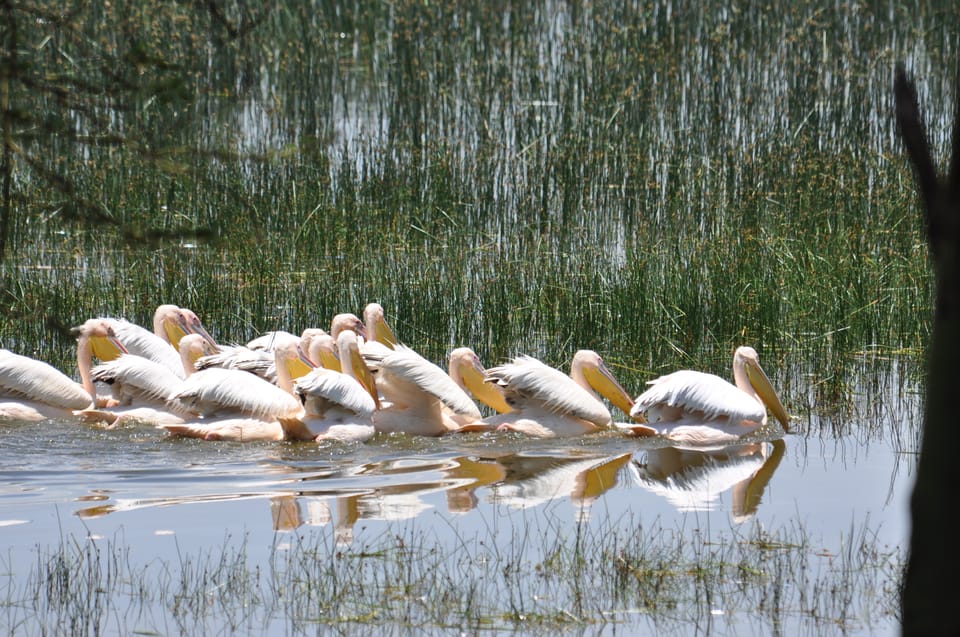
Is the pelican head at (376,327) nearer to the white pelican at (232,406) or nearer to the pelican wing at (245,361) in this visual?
the pelican wing at (245,361)

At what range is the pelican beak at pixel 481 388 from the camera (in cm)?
807

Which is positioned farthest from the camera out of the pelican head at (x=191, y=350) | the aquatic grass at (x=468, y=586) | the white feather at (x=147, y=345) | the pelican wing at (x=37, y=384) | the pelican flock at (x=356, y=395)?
the white feather at (x=147, y=345)

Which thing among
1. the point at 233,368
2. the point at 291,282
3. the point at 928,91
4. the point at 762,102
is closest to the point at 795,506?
the point at 233,368

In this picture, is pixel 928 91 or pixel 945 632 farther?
pixel 928 91

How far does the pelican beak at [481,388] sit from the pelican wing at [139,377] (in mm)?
1603

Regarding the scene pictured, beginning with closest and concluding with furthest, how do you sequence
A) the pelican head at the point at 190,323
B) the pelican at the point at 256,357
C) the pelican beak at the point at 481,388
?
1. the pelican at the point at 256,357
2. the pelican beak at the point at 481,388
3. the pelican head at the point at 190,323

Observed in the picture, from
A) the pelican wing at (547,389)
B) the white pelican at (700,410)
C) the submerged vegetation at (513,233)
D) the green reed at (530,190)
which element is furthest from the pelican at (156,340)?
the white pelican at (700,410)

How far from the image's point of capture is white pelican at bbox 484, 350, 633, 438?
7.54 metres

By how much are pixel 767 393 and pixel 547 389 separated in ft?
4.07

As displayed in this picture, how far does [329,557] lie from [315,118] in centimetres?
962

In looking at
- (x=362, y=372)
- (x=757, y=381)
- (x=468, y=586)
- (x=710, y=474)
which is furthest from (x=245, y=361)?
(x=468, y=586)

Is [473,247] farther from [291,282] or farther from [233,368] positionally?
[233,368]

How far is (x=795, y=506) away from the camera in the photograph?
6066 millimetres

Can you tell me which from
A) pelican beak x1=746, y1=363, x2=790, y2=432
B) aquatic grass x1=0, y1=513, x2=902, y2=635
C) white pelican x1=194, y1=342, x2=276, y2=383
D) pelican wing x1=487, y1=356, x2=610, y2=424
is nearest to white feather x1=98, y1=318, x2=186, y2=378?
white pelican x1=194, y1=342, x2=276, y2=383
